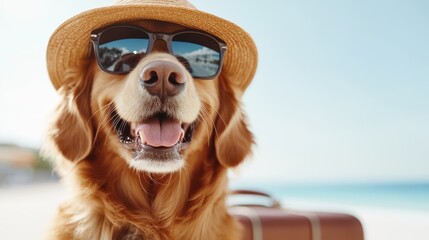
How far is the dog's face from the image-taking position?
1.96 meters

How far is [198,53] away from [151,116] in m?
0.42

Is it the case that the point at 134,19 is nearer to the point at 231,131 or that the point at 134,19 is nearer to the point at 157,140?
the point at 157,140

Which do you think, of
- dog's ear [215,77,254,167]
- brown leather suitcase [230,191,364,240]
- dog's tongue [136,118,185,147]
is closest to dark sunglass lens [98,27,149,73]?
dog's tongue [136,118,185,147]

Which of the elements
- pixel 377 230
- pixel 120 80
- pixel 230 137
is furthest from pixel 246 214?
pixel 377 230

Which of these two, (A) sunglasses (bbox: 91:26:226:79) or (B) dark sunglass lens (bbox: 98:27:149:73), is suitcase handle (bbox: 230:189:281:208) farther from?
(B) dark sunglass lens (bbox: 98:27:149:73)

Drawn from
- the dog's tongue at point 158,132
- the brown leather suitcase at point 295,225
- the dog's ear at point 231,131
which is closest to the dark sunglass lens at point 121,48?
the dog's tongue at point 158,132

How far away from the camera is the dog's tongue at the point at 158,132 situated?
2016 millimetres

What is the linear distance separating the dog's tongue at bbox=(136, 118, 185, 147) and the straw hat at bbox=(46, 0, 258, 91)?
1.68 ft

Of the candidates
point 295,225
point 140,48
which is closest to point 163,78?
point 140,48

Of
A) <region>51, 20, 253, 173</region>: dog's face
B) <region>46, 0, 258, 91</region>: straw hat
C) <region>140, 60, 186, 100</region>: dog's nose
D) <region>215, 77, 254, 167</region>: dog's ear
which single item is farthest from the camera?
<region>215, 77, 254, 167</region>: dog's ear

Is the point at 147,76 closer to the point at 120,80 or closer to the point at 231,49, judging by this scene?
the point at 120,80

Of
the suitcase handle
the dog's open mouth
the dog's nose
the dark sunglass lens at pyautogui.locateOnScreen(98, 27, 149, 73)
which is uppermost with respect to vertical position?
the dark sunglass lens at pyautogui.locateOnScreen(98, 27, 149, 73)

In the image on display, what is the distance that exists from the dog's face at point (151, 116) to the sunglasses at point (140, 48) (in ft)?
0.11

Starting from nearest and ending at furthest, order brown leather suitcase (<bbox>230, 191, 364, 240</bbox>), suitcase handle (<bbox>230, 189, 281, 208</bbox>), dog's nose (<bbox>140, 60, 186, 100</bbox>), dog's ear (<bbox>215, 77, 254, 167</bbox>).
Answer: dog's nose (<bbox>140, 60, 186, 100</bbox>)
dog's ear (<bbox>215, 77, 254, 167</bbox>)
brown leather suitcase (<bbox>230, 191, 364, 240</bbox>)
suitcase handle (<bbox>230, 189, 281, 208</bbox>)
